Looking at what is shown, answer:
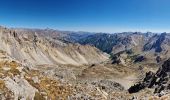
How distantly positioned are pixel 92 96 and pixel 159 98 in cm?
1194

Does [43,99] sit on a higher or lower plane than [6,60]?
lower

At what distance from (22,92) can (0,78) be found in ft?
11.8

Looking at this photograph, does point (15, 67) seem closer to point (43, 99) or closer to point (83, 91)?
point (43, 99)

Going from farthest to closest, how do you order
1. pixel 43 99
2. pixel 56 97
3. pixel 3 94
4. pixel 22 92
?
pixel 56 97
pixel 43 99
pixel 22 92
pixel 3 94

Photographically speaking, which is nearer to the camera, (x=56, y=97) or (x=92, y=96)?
(x=56, y=97)

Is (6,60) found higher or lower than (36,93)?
higher

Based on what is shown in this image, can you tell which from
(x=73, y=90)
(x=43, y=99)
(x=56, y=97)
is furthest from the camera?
(x=73, y=90)

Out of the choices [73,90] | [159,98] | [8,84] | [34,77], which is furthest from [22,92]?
[159,98]

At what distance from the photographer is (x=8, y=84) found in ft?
122

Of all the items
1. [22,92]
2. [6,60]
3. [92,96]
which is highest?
[6,60]

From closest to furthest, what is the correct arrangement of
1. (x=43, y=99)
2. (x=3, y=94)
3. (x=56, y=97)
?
(x=3, y=94)
(x=43, y=99)
(x=56, y=97)

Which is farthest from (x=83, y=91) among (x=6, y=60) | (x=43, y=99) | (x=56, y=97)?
(x=6, y=60)

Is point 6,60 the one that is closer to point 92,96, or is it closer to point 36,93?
point 36,93

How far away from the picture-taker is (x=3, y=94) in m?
35.1
